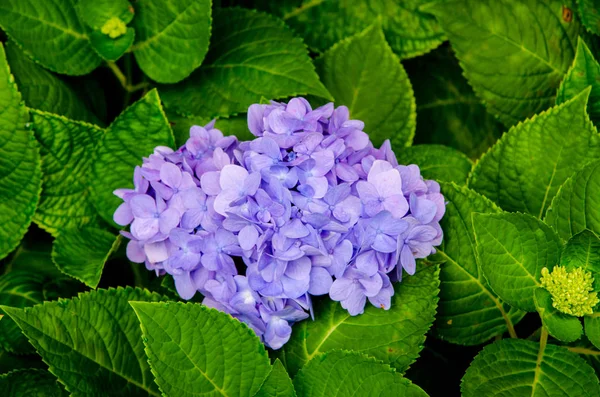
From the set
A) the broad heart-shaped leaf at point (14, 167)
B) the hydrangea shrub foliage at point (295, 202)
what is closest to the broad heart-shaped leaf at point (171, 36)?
the hydrangea shrub foliage at point (295, 202)

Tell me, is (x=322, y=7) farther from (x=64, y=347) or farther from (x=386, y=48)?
(x=64, y=347)

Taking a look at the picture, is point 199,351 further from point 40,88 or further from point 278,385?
point 40,88

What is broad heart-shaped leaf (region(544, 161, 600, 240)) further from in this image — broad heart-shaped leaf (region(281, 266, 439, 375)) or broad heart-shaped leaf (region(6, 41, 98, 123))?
broad heart-shaped leaf (region(6, 41, 98, 123))

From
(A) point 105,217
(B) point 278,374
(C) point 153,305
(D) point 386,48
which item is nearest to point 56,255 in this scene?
(A) point 105,217

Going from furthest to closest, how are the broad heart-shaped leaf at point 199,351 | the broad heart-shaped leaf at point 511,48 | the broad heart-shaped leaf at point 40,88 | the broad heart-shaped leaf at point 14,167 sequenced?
the broad heart-shaped leaf at point 511,48 < the broad heart-shaped leaf at point 40,88 < the broad heart-shaped leaf at point 14,167 < the broad heart-shaped leaf at point 199,351

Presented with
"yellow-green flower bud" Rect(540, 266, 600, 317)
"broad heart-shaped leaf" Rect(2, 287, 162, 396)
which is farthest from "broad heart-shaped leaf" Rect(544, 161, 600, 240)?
"broad heart-shaped leaf" Rect(2, 287, 162, 396)

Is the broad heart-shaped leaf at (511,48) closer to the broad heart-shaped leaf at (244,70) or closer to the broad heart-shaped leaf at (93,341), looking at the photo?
the broad heart-shaped leaf at (244,70)
